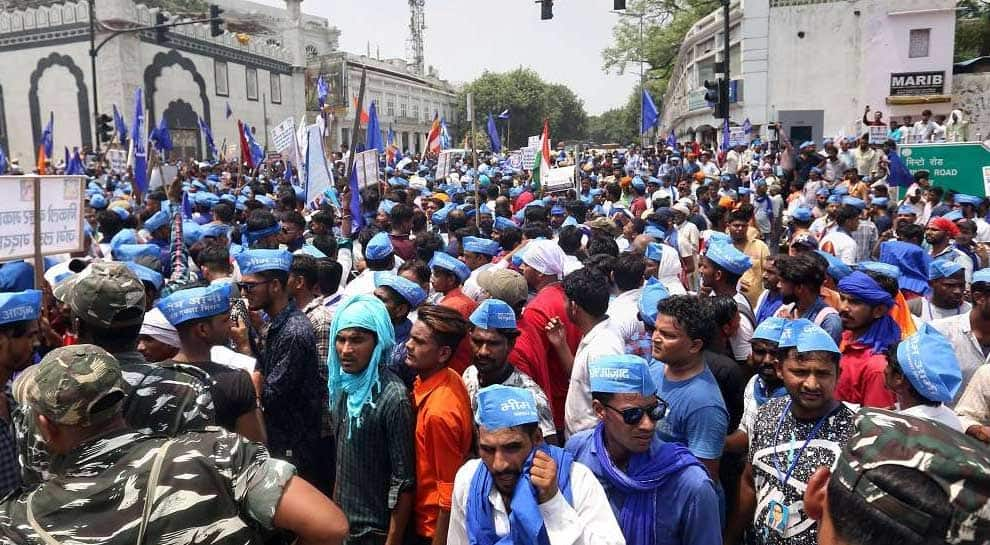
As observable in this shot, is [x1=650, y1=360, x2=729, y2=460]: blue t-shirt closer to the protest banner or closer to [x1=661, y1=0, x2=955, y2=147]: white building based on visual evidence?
the protest banner

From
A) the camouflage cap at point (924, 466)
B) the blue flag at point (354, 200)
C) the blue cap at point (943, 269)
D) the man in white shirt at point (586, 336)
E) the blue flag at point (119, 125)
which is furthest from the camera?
the blue flag at point (119, 125)

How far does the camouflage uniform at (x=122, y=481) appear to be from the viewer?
1.86m

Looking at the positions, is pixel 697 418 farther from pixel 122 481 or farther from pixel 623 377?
pixel 122 481

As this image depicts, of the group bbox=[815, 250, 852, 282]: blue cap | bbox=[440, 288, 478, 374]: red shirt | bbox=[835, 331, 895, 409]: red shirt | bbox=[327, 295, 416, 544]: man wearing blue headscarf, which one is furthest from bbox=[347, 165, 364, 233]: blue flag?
bbox=[835, 331, 895, 409]: red shirt

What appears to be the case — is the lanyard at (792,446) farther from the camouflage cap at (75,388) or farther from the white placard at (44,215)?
the white placard at (44,215)

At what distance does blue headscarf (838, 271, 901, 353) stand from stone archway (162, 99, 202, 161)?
36984mm

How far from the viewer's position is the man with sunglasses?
2.56 meters

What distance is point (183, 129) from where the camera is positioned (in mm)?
37438

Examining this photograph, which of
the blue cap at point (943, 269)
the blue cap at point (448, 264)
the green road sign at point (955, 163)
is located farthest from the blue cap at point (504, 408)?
the green road sign at point (955, 163)

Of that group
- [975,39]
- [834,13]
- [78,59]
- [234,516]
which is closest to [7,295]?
[234,516]

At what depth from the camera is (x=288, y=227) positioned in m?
7.75

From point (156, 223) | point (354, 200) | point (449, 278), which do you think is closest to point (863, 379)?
point (449, 278)

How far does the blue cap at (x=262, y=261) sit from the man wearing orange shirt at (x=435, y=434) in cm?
138

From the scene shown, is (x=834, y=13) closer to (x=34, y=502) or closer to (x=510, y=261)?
(x=510, y=261)
